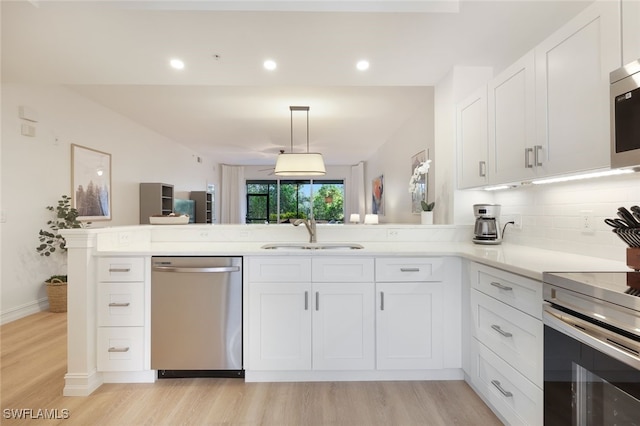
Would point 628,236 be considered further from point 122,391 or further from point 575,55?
point 122,391

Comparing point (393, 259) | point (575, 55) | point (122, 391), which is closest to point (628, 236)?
point (575, 55)

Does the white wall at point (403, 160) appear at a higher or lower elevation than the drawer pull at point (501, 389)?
higher

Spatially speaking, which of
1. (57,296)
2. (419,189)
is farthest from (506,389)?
(57,296)

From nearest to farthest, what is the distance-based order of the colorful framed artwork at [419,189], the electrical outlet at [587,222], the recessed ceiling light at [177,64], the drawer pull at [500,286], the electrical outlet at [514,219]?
1. the drawer pull at [500,286]
2. the electrical outlet at [587,222]
3. the electrical outlet at [514,219]
4. the recessed ceiling light at [177,64]
5. the colorful framed artwork at [419,189]

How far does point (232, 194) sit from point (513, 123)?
925cm

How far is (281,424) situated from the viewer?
5.89 ft

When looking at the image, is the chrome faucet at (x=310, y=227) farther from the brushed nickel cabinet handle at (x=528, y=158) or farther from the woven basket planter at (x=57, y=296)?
the woven basket planter at (x=57, y=296)

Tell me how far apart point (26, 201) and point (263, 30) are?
3259 millimetres

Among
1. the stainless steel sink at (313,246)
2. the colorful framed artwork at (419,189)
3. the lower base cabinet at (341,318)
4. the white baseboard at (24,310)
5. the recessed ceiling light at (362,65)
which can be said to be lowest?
the white baseboard at (24,310)

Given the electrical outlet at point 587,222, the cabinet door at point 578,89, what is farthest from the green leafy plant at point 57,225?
the electrical outlet at point 587,222

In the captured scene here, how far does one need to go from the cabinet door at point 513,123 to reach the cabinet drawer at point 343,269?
40.2 inches

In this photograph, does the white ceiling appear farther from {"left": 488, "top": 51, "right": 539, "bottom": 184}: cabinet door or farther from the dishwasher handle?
the dishwasher handle

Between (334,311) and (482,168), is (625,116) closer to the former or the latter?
(482,168)

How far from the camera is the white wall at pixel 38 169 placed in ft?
11.3
